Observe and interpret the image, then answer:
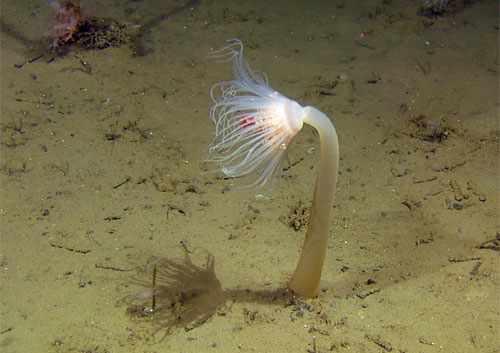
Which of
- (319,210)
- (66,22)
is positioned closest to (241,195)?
(319,210)

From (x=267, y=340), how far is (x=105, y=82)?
3.91 m

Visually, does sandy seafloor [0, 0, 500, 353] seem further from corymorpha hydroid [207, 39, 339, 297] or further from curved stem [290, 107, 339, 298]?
corymorpha hydroid [207, 39, 339, 297]

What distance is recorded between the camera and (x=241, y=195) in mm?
4008

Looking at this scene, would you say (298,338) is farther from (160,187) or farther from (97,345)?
(160,187)

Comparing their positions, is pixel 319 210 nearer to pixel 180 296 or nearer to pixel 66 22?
pixel 180 296

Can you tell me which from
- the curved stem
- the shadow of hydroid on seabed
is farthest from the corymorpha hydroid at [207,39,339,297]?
the shadow of hydroid on seabed

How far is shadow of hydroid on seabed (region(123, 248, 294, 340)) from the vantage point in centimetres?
297

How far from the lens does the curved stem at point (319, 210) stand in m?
2.44

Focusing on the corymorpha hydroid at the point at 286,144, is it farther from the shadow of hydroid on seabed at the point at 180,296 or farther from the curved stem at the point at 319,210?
the shadow of hydroid on seabed at the point at 180,296

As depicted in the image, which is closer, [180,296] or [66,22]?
[180,296]

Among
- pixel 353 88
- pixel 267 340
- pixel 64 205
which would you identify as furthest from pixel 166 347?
pixel 353 88

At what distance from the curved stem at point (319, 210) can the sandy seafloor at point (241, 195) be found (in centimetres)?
21

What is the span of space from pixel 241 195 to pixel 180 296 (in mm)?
1236

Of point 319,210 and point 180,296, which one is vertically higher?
point 319,210
